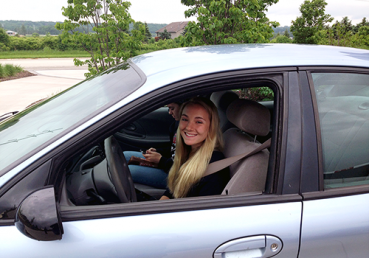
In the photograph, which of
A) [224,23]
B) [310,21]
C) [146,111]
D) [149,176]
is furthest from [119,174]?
[310,21]

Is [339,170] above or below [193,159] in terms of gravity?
above

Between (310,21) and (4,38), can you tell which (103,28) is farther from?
(4,38)

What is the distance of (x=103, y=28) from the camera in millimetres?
5285

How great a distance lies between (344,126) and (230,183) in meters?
0.65

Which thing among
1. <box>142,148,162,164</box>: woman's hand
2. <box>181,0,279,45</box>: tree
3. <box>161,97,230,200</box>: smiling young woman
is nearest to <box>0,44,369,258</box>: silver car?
<box>161,97,230,200</box>: smiling young woman

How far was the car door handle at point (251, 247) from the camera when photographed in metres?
1.18

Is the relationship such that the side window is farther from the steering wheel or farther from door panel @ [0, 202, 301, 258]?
the steering wheel

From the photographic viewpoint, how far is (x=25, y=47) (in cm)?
4184

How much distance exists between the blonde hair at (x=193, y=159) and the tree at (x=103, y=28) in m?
3.68

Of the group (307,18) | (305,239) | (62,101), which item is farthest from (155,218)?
(307,18)

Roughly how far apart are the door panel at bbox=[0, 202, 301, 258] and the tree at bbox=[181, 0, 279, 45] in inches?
161

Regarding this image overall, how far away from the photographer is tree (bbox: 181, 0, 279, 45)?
4.82 meters

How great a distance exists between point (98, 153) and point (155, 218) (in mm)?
1077

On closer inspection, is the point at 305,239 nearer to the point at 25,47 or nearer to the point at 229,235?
the point at 229,235
